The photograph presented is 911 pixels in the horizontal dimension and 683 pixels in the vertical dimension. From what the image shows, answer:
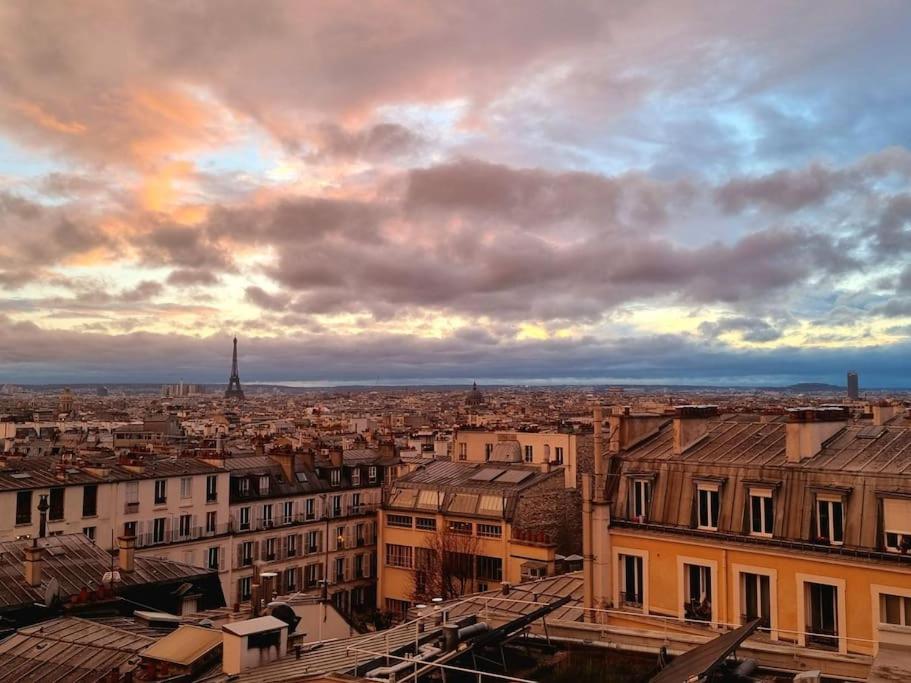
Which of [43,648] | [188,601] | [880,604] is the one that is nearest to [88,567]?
[188,601]

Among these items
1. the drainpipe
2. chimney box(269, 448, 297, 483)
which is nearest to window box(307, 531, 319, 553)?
chimney box(269, 448, 297, 483)

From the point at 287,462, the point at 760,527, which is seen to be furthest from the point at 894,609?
the point at 287,462

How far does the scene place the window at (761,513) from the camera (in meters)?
23.0

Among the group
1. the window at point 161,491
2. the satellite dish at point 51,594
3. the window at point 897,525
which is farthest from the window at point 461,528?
the window at point 897,525

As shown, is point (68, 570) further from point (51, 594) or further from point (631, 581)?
point (631, 581)

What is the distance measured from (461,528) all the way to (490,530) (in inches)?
79.2

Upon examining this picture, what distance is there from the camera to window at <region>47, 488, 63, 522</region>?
145 ft

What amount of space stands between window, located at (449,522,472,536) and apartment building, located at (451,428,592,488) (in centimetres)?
Answer: 845

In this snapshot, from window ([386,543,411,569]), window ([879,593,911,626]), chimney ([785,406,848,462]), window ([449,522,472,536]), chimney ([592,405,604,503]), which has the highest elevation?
chimney ([785,406,848,462])

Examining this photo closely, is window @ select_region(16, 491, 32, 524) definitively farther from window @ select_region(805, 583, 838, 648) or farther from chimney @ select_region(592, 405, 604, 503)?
window @ select_region(805, 583, 838, 648)

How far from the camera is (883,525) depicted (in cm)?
2095

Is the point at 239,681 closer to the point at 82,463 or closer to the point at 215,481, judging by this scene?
the point at 215,481

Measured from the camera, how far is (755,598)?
Result: 22781 millimetres

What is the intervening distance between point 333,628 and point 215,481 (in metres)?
30.1
